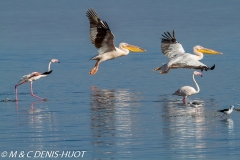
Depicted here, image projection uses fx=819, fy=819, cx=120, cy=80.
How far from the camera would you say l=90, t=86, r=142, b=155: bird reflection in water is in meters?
10.1

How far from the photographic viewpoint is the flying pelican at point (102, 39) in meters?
15.8

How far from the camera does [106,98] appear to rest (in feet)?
46.5

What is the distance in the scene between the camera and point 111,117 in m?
12.0

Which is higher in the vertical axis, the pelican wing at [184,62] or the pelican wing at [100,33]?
the pelican wing at [100,33]

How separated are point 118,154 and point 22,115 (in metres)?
3.26

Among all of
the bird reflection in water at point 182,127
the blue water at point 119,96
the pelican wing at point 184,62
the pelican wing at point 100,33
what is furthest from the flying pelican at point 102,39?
the bird reflection in water at point 182,127

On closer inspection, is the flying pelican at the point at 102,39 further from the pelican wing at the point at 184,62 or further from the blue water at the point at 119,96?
the pelican wing at the point at 184,62

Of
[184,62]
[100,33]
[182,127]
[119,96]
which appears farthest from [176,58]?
[182,127]

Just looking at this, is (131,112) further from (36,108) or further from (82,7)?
(82,7)

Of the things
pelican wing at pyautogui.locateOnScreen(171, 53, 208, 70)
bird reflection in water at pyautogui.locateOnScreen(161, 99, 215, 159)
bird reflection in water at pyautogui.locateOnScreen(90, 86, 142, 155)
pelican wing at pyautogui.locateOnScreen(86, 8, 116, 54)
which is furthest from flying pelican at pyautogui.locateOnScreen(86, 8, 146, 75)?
bird reflection in water at pyautogui.locateOnScreen(161, 99, 215, 159)

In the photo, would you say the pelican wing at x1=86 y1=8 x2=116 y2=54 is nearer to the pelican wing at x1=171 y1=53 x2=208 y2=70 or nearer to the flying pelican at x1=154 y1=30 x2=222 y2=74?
the flying pelican at x1=154 y1=30 x2=222 y2=74

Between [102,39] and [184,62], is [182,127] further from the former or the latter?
[102,39]

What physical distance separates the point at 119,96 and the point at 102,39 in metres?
2.33

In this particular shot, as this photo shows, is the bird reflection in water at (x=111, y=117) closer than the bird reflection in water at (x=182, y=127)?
No
